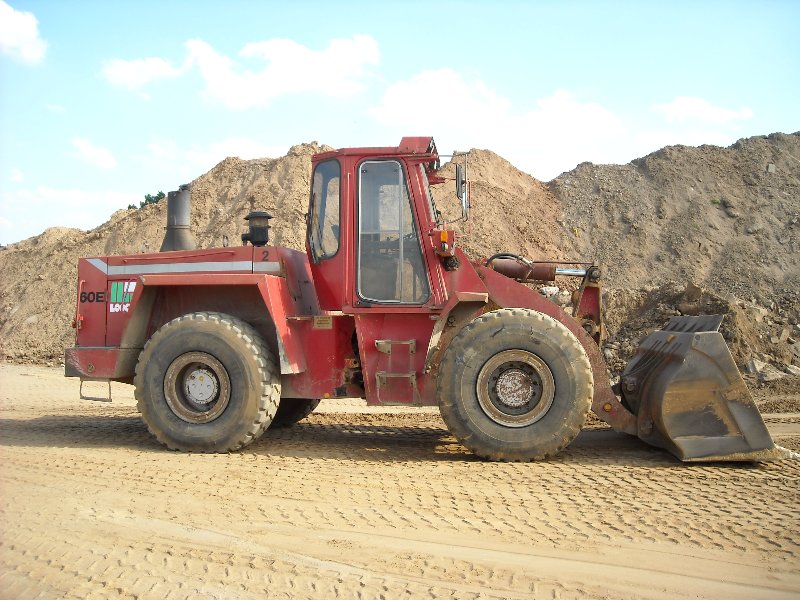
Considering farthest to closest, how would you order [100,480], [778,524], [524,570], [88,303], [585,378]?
[88,303] → [585,378] → [100,480] → [778,524] → [524,570]

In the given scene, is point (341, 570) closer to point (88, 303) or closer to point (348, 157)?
point (348, 157)

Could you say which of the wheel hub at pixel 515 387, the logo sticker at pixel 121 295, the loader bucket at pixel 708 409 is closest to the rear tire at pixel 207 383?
the logo sticker at pixel 121 295

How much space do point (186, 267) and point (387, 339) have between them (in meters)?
2.15

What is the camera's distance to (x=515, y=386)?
6.37 m

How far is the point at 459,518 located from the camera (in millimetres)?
4777

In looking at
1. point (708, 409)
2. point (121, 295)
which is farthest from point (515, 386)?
point (121, 295)

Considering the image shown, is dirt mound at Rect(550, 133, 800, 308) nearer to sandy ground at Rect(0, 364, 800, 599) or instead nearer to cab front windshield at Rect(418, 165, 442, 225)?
cab front windshield at Rect(418, 165, 442, 225)

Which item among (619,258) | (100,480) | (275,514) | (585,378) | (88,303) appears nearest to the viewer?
(275,514)

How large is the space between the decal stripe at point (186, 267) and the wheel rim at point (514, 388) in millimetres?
2306

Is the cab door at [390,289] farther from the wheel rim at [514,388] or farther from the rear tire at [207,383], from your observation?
the rear tire at [207,383]

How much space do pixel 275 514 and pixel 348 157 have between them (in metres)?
3.44

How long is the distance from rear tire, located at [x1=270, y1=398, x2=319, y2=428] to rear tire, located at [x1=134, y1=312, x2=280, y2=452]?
1373mm

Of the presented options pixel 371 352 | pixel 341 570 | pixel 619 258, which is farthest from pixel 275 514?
pixel 619 258

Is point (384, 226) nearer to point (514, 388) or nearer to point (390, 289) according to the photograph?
point (390, 289)
